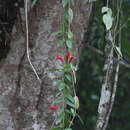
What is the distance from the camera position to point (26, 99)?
1.45m

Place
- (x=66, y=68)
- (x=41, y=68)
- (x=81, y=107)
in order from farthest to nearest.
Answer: (x=81, y=107)
(x=41, y=68)
(x=66, y=68)

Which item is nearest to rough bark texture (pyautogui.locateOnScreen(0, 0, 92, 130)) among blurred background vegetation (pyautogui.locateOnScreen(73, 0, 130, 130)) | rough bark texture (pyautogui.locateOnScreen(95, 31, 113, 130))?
rough bark texture (pyautogui.locateOnScreen(95, 31, 113, 130))

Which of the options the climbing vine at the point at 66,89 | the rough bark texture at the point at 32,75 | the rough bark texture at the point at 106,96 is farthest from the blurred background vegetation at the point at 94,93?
the climbing vine at the point at 66,89

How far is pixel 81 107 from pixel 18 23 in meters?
2.04

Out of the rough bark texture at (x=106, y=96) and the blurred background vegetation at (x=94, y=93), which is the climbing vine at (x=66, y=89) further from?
the blurred background vegetation at (x=94, y=93)

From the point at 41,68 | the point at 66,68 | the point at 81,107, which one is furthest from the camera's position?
Answer: the point at 81,107

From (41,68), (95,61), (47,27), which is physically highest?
(47,27)

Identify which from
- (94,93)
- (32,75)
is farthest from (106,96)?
(94,93)

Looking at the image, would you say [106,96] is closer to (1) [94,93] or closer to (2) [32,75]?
(2) [32,75]

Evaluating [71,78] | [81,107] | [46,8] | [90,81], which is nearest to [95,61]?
[90,81]

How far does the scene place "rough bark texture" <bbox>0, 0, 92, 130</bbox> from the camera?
1439 millimetres

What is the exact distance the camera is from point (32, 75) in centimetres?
144

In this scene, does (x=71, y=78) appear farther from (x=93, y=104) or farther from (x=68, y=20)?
(x=93, y=104)

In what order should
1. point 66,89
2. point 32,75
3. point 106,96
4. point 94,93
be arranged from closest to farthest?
point 66,89, point 32,75, point 106,96, point 94,93
